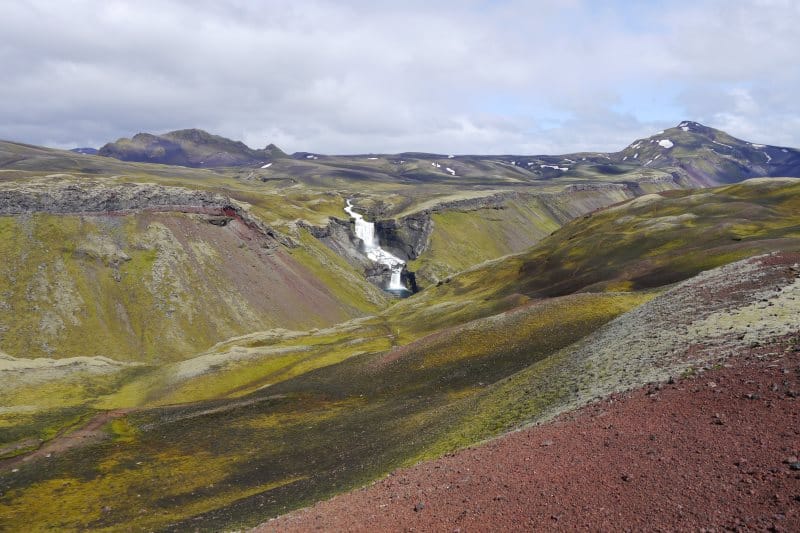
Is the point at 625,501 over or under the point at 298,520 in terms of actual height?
over

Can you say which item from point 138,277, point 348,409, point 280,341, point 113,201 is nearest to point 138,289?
point 138,277

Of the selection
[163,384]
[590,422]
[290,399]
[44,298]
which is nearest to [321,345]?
[163,384]

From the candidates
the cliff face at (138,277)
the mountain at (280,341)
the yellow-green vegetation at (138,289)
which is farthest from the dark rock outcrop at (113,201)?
the yellow-green vegetation at (138,289)

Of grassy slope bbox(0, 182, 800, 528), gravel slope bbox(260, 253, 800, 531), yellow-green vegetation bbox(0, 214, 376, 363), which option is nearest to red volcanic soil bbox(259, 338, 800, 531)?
gravel slope bbox(260, 253, 800, 531)

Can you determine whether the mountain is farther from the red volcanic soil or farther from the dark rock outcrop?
the red volcanic soil

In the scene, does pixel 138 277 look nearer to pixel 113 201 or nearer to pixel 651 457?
pixel 113 201

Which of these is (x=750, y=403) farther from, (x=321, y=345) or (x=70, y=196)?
(x=70, y=196)

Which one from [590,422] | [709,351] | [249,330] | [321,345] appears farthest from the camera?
[249,330]
